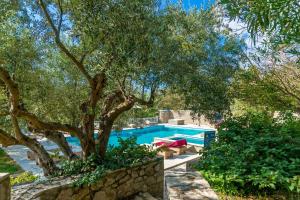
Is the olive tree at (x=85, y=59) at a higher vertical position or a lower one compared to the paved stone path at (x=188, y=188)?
higher

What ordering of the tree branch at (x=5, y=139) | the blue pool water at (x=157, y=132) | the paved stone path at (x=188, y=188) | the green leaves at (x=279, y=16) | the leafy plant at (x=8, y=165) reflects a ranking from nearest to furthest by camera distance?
the green leaves at (x=279, y=16) → the paved stone path at (x=188, y=188) → the tree branch at (x=5, y=139) → the leafy plant at (x=8, y=165) → the blue pool water at (x=157, y=132)

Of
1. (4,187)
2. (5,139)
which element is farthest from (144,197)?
(4,187)

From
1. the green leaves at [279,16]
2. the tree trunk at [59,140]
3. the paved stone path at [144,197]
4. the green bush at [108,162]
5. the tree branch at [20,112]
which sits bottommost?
the paved stone path at [144,197]

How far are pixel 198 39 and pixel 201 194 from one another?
469cm

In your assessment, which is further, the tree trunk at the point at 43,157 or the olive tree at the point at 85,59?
the tree trunk at the point at 43,157

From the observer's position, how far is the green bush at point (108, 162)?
6.16 m

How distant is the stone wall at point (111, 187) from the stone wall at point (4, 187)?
1.28 meters

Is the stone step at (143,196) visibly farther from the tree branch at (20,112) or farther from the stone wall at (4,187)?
the stone wall at (4,187)

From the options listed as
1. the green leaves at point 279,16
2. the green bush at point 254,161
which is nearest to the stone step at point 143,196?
the green bush at point 254,161

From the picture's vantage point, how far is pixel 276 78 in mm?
8117

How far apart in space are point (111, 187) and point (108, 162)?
0.64 m

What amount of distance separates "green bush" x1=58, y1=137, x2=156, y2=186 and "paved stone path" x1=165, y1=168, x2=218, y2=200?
168cm

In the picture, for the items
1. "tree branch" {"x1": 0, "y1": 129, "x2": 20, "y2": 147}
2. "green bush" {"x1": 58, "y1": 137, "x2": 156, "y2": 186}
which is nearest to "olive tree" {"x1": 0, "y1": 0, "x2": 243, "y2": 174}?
"tree branch" {"x1": 0, "y1": 129, "x2": 20, "y2": 147}

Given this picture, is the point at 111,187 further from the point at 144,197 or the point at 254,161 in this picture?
the point at 254,161
